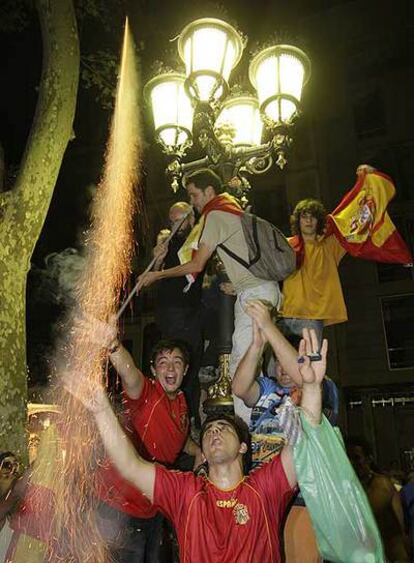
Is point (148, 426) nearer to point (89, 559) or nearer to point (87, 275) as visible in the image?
point (89, 559)

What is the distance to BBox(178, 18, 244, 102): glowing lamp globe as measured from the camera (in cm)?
526

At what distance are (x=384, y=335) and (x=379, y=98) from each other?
11.7 metres

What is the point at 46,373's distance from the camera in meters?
15.7

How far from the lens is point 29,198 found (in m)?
5.71

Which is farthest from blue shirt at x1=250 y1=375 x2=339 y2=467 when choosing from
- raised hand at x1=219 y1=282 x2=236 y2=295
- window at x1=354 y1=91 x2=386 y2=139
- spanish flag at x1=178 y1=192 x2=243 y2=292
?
window at x1=354 y1=91 x2=386 y2=139

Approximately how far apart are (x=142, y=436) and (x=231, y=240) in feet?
6.95

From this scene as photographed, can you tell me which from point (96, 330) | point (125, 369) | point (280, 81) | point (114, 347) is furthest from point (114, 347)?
point (280, 81)

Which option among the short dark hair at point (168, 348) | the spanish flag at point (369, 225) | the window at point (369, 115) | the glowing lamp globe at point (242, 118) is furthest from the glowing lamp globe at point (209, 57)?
the window at point (369, 115)

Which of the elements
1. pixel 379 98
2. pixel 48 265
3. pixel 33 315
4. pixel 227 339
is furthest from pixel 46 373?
pixel 379 98

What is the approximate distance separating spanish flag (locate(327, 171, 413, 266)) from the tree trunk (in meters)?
3.61

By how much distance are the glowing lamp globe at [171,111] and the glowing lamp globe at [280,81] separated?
0.98 meters

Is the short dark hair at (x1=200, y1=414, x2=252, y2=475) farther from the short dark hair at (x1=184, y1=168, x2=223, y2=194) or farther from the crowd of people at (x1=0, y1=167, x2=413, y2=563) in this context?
the short dark hair at (x1=184, y1=168, x2=223, y2=194)

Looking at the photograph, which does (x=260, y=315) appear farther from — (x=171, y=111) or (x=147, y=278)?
(x=171, y=111)

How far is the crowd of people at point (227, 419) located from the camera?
3.11m
